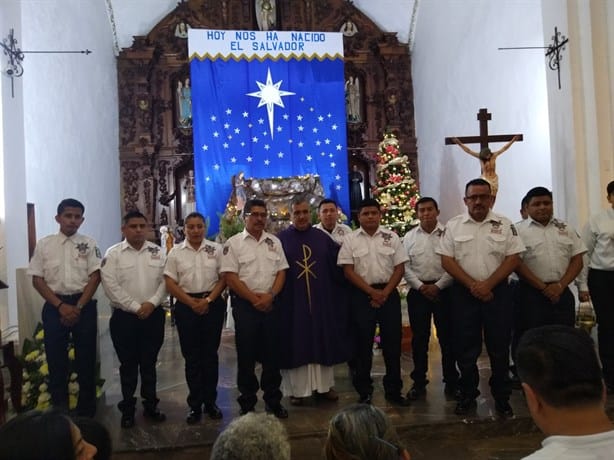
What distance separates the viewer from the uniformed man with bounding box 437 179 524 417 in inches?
127

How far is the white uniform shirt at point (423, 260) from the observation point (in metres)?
3.66

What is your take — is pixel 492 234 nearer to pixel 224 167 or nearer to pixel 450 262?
pixel 450 262

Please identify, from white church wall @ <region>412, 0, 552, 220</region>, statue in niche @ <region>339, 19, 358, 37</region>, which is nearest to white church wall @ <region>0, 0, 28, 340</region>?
white church wall @ <region>412, 0, 552, 220</region>

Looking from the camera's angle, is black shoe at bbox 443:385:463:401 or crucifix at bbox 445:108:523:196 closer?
black shoe at bbox 443:385:463:401

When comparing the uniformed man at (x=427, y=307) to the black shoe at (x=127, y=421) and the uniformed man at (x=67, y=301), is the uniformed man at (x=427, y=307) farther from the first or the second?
the uniformed man at (x=67, y=301)

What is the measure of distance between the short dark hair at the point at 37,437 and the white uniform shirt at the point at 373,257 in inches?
102

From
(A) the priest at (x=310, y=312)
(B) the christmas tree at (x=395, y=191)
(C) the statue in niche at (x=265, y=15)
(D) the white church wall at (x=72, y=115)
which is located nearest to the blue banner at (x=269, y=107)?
(C) the statue in niche at (x=265, y=15)

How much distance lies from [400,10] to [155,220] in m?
6.61

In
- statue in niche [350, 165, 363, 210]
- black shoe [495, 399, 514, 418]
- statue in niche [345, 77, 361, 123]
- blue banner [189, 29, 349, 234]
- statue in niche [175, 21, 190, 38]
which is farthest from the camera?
statue in niche [345, 77, 361, 123]

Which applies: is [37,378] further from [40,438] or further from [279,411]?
[40,438]

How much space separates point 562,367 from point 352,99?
10.4 m

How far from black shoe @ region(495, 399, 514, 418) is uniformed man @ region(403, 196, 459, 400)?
407mm

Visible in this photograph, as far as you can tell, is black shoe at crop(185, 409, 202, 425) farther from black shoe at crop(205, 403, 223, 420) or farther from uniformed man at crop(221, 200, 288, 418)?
uniformed man at crop(221, 200, 288, 418)

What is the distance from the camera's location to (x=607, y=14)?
15.4 feet
